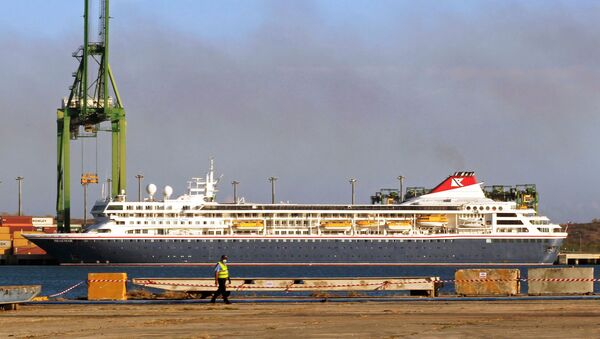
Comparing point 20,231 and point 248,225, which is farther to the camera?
point 20,231

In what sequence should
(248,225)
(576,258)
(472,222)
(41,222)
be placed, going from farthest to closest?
(41,222) → (576,258) → (472,222) → (248,225)

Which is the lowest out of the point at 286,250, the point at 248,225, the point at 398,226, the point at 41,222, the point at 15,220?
the point at 286,250

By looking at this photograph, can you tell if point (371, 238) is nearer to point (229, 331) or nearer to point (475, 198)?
point (475, 198)

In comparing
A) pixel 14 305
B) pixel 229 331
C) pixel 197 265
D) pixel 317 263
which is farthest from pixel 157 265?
pixel 229 331

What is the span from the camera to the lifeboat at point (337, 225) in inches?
3703

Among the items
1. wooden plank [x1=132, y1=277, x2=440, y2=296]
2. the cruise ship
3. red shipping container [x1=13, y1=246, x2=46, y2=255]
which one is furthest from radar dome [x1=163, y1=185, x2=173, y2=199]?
wooden plank [x1=132, y1=277, x2=440, y2=296]

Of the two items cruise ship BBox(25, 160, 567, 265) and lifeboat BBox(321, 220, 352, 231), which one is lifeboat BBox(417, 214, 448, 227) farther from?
lifeboat BBox(321, 220, 352, 231)

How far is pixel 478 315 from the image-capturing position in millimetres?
25516

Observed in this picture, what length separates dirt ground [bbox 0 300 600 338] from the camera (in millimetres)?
21781

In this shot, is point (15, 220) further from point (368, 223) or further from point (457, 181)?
point (457, 181)

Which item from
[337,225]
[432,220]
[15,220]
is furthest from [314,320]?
[15,220]

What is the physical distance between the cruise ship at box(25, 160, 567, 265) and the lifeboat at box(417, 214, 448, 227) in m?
0.08

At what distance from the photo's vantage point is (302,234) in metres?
92.8

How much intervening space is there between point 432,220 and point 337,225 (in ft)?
24.9
